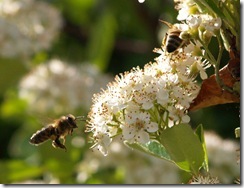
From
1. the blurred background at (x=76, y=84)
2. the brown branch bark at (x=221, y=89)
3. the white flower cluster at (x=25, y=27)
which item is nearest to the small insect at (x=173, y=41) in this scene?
the brown branch bark at (x=221, y=89)

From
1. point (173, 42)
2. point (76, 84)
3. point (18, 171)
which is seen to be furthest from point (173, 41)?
point (76, 84)

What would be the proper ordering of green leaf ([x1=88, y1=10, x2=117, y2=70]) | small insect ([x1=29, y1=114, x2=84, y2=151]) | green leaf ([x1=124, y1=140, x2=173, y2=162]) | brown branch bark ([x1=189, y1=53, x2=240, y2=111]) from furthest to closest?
green leaf ([x1=88, y1=10, x2=117, y2=70]), small insect ([x1=29, y1=114, x2=84, y2=151]), green leaf ([x1=124, y1=140, x2=173, y2=162]), brown branch bark ([x1=189, y1=53, x2=240, y2=111])

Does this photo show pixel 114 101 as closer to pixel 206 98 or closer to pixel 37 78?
pixel 206 98

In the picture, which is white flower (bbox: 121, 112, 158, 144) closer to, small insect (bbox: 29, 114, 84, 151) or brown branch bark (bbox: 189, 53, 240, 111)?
brown branch bark (bbox: 189, 53, 240, 111)

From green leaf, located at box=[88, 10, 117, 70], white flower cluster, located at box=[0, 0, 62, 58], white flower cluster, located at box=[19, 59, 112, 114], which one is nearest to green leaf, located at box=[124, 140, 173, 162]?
white flower cluster, located at box=[19, 59, 112, 114]

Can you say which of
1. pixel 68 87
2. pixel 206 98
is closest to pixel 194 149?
pixel 206 98

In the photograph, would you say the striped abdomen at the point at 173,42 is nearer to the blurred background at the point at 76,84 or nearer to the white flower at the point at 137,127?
the white flower at the point at 137,127
